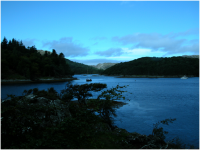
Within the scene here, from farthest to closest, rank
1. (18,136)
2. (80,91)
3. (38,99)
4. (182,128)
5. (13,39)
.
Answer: (13,39) < (80,91) < (182,128) < (38,99) < (18,136)

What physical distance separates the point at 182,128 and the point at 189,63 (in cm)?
20024

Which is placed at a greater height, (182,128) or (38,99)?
(38,99)

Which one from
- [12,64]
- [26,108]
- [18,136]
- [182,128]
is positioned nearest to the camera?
[18,136]

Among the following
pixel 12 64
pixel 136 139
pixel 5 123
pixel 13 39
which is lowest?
pixel 136 139

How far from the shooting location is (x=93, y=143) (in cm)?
644

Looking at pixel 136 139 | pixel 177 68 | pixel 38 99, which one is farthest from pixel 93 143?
pixel 177 68

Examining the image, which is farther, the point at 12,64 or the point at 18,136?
the point at 12,64

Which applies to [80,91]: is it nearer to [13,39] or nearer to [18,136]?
[18,136]

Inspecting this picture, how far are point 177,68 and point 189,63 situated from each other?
2779 cm

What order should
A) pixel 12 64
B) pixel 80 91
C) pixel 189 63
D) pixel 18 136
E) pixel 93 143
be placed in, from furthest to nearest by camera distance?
pixel 189 63, pixel 12 64, pixel 80 91, pixel 93 143, pixel 18 136

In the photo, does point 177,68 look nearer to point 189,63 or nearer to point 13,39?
point 189,63

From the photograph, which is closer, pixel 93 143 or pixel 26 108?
pixel 93 143

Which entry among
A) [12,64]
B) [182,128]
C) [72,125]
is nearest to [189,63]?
[12,64]

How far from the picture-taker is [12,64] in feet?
334
